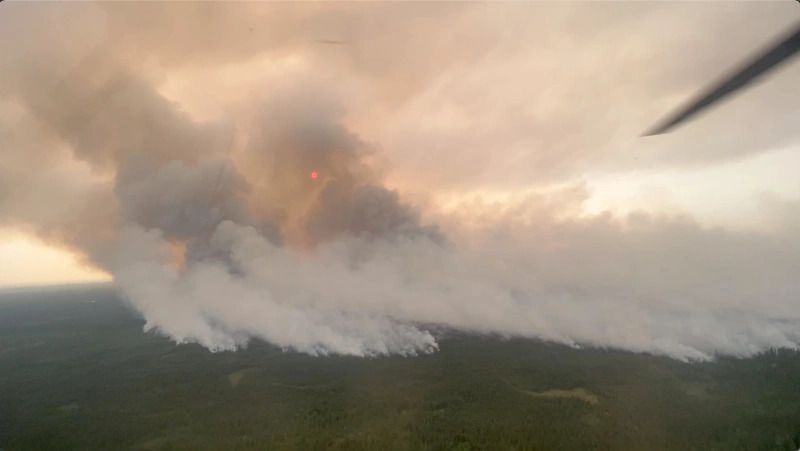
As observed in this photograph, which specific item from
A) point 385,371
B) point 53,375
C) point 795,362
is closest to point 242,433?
point 385,371

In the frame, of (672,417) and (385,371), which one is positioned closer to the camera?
(672,417)

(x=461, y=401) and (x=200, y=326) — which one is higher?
(x=200, y=326)

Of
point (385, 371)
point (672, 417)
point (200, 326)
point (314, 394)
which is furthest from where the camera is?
point (200, 326)

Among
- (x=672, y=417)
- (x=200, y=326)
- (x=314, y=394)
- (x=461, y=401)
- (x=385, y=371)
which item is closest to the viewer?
(x=672, y=417)

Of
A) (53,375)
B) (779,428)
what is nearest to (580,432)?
(779,428)

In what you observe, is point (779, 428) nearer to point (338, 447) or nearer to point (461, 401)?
point (461, 401)

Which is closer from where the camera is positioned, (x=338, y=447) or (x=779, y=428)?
(x=338, y=447)

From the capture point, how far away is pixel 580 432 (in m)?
29.5

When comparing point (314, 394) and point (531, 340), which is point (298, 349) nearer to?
point (314, 394)

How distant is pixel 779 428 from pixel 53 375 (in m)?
75.8

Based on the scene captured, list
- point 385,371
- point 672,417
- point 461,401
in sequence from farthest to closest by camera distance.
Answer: point 385,371 → point 461,401 → point 672,417

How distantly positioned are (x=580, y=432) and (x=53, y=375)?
2346 inches

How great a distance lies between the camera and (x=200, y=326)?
5925 centimetres

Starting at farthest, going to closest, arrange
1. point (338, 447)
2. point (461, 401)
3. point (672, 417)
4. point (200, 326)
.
Result: point (200, 326)
point (461, 401)
point (672, 417)
point (338, 447)
